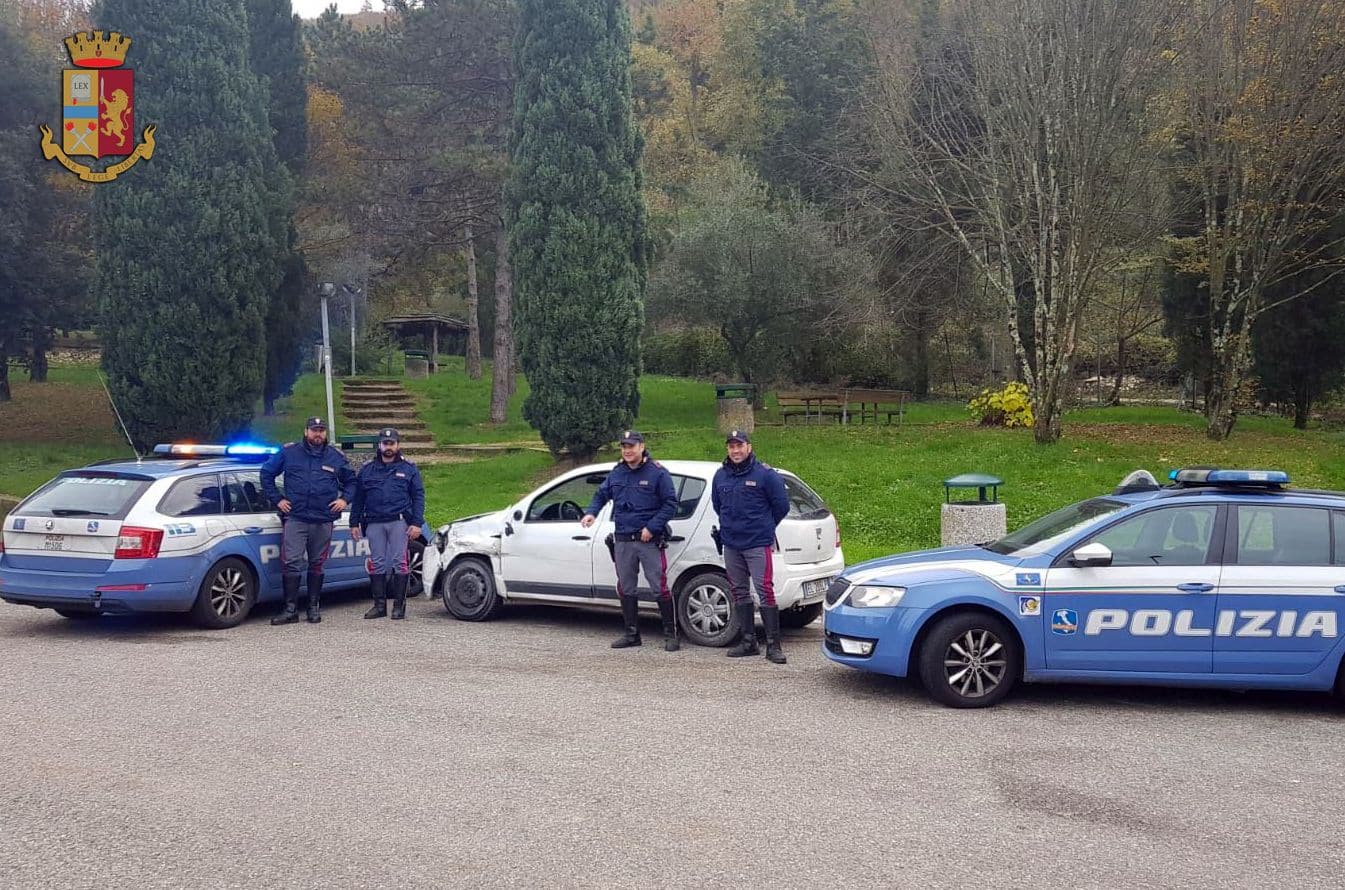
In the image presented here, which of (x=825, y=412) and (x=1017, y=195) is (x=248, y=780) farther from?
(x=825, y=412)

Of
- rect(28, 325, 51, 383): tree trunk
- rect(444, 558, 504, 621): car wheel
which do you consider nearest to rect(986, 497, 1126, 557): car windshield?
rect(444, 558, 504, 621): car wheel

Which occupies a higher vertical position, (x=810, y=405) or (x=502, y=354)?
(x=502, y=354)

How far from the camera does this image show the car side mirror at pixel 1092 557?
7.39 m

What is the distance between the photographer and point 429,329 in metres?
46.0

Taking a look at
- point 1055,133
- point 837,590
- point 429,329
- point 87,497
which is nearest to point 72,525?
point 87,497

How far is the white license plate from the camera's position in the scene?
9.62 meters

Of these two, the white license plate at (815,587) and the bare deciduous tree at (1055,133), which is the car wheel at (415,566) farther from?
the bare deciduous tree at (1055,133)

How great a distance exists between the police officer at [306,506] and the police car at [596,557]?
1.04 m

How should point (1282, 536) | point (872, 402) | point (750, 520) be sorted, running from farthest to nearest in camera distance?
point (872, 402) < point (750, 520) < point (1282, 536)

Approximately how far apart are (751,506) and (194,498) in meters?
4.98

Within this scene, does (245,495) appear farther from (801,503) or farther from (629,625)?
(801,503)

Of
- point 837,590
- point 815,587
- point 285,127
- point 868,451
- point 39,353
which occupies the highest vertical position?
point 285,127

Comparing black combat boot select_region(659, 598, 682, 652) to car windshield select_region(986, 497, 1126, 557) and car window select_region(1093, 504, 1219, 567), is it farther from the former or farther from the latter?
car window select_region(1093, 504, 1219, 567)

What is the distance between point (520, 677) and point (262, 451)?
14.2 ft
